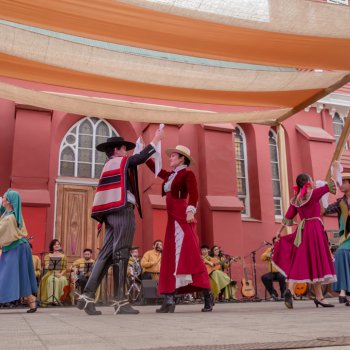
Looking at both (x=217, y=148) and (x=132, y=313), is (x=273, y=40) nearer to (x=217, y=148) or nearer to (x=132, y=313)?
(x=132, y=313)

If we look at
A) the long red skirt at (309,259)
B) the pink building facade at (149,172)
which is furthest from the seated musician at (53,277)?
the long red skirt at (309,259)

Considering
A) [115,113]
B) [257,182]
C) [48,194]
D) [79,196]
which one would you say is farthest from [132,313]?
[257,182]

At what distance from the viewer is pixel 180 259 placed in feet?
17.3

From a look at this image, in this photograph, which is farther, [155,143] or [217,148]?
[217,148]

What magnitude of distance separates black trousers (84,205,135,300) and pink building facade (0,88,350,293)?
19.5 ft

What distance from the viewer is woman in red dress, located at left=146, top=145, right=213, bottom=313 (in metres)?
5.24

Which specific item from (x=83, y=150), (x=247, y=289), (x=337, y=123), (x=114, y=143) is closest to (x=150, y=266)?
(x=247, y=289)

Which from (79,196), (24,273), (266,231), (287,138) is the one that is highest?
(287,138)

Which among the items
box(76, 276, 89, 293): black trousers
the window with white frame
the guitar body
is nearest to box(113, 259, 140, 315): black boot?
box(76, 276, 89, 293): black trousers

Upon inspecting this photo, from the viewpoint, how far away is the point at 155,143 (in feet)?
16.9

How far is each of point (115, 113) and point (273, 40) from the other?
3008mm

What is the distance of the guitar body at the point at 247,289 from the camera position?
36.8 feet

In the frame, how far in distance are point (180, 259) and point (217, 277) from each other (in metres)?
5.72

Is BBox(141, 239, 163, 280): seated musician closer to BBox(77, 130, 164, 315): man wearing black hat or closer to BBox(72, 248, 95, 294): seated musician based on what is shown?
BBox(72, 248, 95, 294): seated musician
